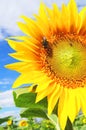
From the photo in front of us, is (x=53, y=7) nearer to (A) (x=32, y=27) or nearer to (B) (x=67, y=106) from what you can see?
(A) (x=32, y=27)

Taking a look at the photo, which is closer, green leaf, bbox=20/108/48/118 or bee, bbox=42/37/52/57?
green leaf, bbox=20/108/48/118

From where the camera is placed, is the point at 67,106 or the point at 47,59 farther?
the point at 47,59

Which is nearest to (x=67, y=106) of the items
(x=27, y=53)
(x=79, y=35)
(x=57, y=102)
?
(x=57, y=102)

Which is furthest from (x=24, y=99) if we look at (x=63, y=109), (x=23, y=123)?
(x=23, y=123)

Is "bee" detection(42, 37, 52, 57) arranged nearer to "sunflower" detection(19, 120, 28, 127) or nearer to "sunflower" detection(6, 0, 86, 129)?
"sunflower" detection(6, 0, 86, 129)

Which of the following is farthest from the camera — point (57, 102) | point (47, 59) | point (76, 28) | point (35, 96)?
point (76, 28)

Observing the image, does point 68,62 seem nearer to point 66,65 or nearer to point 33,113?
point 66,65

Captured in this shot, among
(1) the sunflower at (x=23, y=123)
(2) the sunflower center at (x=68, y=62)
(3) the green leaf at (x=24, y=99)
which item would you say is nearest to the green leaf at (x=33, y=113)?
(3) the green leaf at (x=24, y=99)

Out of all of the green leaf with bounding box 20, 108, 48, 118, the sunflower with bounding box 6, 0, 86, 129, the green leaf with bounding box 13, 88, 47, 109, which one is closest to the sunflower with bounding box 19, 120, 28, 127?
the sunflower with bounding box 6, 0, 86, 129
